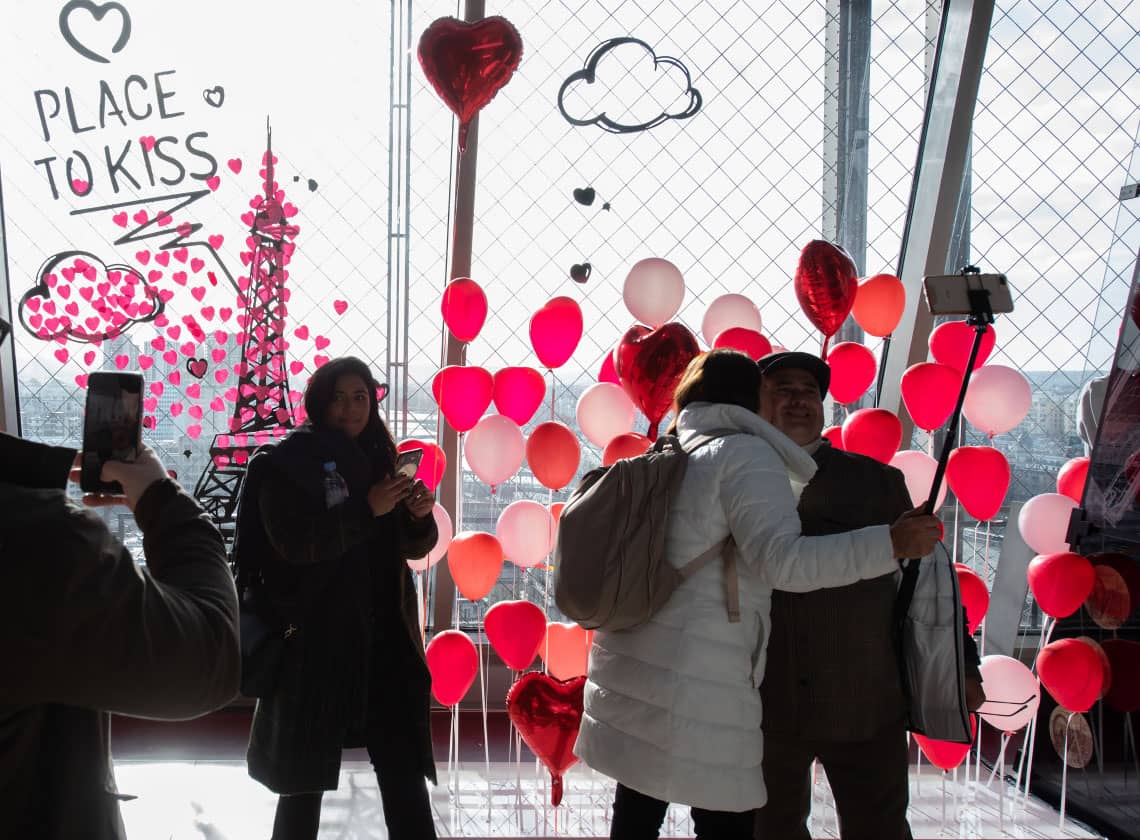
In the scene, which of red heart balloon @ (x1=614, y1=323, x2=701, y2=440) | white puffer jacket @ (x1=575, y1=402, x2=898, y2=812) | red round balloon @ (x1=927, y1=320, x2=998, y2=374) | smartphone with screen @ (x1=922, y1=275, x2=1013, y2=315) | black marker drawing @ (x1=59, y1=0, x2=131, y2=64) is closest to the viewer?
white puffer jacket @ (x1=575, y1=402, x2=898, y2=812)

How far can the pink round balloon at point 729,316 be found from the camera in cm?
274

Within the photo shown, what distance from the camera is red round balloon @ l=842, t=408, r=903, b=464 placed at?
2584mm

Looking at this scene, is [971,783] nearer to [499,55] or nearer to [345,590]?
[345,590]

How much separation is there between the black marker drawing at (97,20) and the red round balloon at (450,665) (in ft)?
7.06

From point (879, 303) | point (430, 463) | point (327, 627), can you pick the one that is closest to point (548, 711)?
point (327, 627)

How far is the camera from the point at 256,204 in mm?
3066

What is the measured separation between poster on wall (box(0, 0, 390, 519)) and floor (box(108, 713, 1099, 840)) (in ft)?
2.90

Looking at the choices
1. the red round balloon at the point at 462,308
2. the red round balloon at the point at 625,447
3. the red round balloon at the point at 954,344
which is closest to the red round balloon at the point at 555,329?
the red round balloon at the point at 462,308

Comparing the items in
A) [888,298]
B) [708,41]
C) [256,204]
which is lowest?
[888,298]

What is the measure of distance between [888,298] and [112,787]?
246 centimetres

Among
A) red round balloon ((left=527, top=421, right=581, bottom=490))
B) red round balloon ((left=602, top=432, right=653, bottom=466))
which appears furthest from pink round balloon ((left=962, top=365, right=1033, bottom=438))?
red round balloon ((left=527, top=421, right=581, bottom=490))

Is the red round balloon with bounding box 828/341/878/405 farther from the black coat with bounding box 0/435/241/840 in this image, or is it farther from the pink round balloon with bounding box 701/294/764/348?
the black coat with bounding box 0/435/241/840

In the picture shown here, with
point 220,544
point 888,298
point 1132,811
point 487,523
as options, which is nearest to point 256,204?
point 487,523

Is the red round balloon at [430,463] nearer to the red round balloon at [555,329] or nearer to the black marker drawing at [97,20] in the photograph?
the red round balloon at [555,329]
